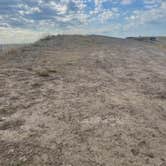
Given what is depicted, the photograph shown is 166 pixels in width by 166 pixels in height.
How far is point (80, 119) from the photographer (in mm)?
3852

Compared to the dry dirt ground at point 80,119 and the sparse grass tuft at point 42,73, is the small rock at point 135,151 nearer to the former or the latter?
the dry dirt ground at point 80,119

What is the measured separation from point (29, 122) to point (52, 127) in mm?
421

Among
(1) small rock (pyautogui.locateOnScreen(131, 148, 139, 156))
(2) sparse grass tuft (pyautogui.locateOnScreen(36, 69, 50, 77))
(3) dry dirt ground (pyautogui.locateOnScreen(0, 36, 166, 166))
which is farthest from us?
(2) sparse grass tuft (pyautogui.locateOnScreen(36, 69, 50, 77))

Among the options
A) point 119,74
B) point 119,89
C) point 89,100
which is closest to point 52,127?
point 89,100

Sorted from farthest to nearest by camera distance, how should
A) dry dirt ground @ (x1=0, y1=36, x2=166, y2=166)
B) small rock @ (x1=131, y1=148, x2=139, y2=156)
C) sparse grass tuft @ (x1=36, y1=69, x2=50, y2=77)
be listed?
sparse grass tuft @ (x1=36, y1=69, x2=50, y2=77), small rock @ (x1=131, y1=148, x2=139, y2=156), dry dirt ground @ (x1=0, y1=36, x2=166, y2=166)

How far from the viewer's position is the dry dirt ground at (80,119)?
2.84 metres

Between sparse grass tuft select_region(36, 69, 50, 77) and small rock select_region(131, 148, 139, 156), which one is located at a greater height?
sparse grass tuft select_region(36, 69, 50, 77)

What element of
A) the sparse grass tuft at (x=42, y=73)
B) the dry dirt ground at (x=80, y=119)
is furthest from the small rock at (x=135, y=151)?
the sparse grass tuft at (x=42, y=73)

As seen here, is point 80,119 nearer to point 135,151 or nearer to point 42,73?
point 135,151

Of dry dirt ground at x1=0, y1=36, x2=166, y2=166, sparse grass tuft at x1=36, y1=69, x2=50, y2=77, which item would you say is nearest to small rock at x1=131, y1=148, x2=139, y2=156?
dry dirt ground at x1=0, y1=36, x2=166, y2=166

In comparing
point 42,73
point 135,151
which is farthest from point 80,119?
point 42,73

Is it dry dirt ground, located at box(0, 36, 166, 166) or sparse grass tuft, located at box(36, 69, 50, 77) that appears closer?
dry dirt ground, located at box(0, 36, 166, 166)

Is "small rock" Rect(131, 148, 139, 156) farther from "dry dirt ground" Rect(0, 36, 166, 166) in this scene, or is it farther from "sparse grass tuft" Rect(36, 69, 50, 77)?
"sparse grass tuft" Rect(36, 69, 50, 77)

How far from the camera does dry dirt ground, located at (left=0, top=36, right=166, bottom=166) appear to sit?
2.84 m
